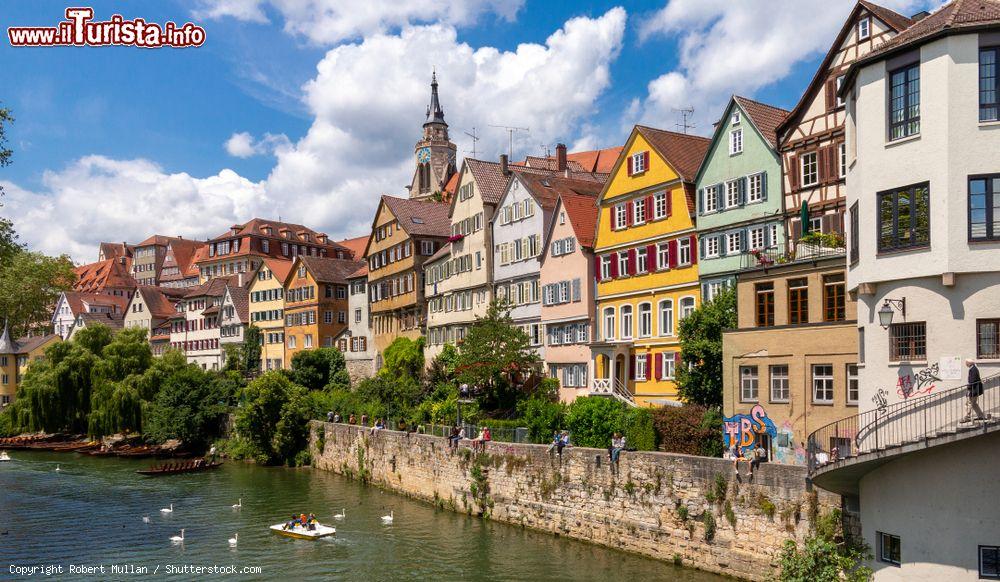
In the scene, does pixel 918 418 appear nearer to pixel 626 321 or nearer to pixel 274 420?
pixel 626 321

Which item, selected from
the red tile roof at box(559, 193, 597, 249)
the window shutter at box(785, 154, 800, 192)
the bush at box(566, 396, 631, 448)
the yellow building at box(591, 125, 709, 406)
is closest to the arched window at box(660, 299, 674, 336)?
the yellow building at box(591, 125, 709, 406)

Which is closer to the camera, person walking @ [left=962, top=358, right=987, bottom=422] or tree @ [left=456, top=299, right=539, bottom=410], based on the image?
person walking @ [left=962, top=358, right=987, bottom=422]

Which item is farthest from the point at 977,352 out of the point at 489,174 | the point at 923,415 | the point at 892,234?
the point at 489,174

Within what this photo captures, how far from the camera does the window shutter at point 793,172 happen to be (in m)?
32.3

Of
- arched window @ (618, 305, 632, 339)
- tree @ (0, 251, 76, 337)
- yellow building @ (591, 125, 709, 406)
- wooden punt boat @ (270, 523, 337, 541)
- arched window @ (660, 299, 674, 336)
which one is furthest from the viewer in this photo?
tree @ (0, 251, 76, 337)

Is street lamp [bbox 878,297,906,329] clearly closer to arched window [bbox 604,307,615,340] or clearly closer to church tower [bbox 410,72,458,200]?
arched window [bbox 604,307,615,340]

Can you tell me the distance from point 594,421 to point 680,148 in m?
13.9

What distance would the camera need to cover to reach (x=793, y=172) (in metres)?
32.5

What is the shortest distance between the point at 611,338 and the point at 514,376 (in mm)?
6057

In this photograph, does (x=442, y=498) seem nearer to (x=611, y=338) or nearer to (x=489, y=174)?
(x=611, y=338)

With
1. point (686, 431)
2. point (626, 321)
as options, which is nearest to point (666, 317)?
point (626, 321)

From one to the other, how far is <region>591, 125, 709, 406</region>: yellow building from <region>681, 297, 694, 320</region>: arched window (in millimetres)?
42

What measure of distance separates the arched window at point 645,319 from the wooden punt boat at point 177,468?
99.9ft

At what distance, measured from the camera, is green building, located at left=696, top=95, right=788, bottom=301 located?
109 ft
